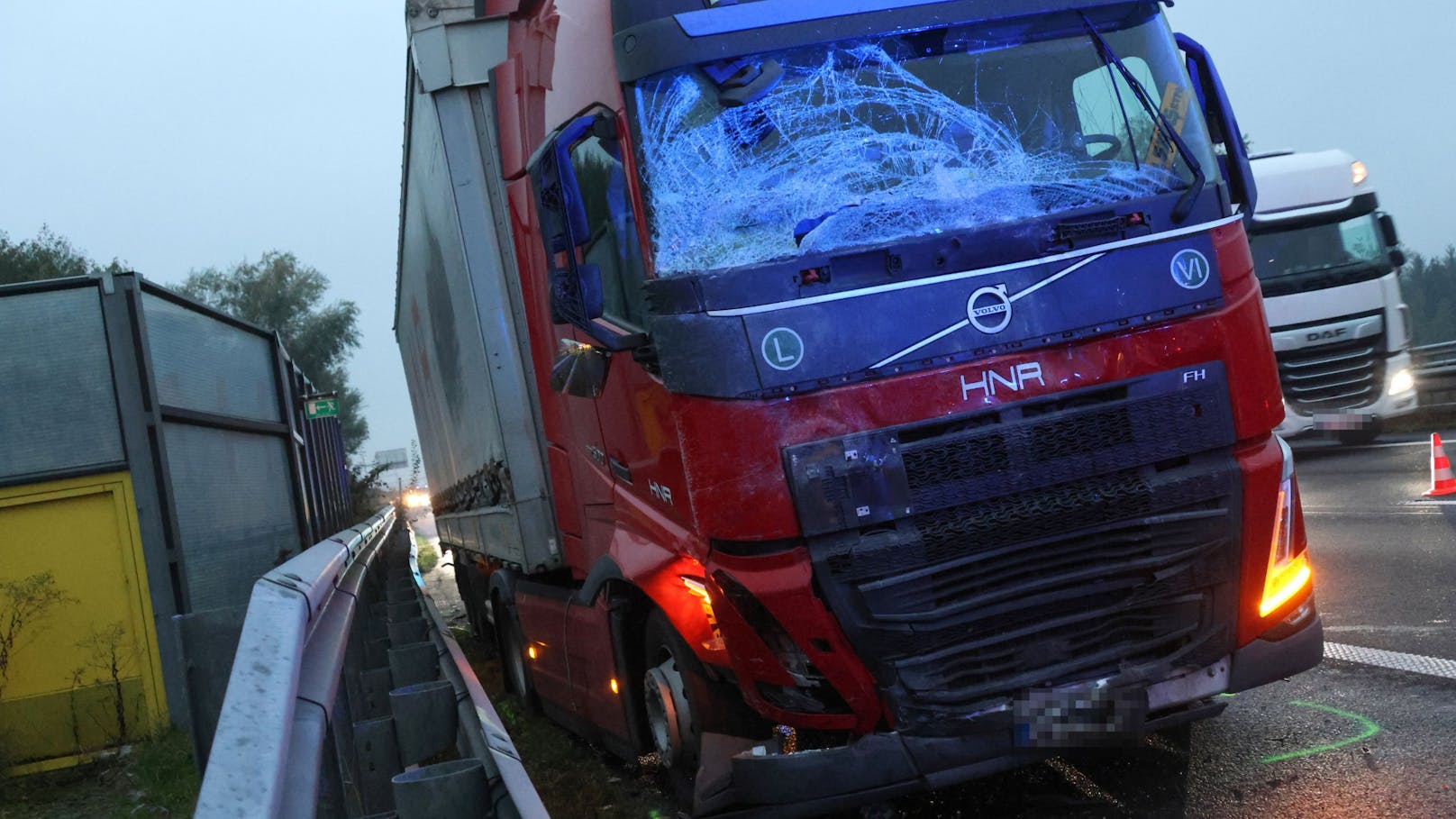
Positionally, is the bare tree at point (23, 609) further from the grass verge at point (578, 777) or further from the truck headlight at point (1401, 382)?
the truck headlight at point (1401, 382)

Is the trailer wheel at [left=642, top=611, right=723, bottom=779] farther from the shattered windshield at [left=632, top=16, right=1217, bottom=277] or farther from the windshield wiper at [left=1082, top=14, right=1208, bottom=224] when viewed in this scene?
the windshield wiper at [left=1082, top=14, right=1208, bottom=224]

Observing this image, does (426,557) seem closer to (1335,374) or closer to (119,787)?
(1335,374)

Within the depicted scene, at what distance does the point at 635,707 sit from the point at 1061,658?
6.91ft

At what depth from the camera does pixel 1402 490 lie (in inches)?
488

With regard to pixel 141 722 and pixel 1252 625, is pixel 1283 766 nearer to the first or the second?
pixel 1252 625

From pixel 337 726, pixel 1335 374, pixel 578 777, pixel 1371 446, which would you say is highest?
pixel 1335 374

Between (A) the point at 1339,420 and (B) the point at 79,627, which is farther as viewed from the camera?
(A) the point at 1339,420

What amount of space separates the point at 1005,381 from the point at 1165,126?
4.25ft

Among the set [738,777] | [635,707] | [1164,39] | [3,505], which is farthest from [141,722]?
[1164,39]

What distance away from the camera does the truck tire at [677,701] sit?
16.8 ft

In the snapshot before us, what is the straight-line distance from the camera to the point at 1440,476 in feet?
37.7

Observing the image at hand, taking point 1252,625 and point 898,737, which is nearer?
point 898,737

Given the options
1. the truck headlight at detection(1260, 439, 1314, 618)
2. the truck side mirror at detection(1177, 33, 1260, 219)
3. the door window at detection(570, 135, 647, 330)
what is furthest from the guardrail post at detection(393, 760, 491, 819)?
the truck side mirror at detection(1177, 33, 1260, 219)

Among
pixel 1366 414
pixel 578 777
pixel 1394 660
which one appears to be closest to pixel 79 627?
pixel 578 777
